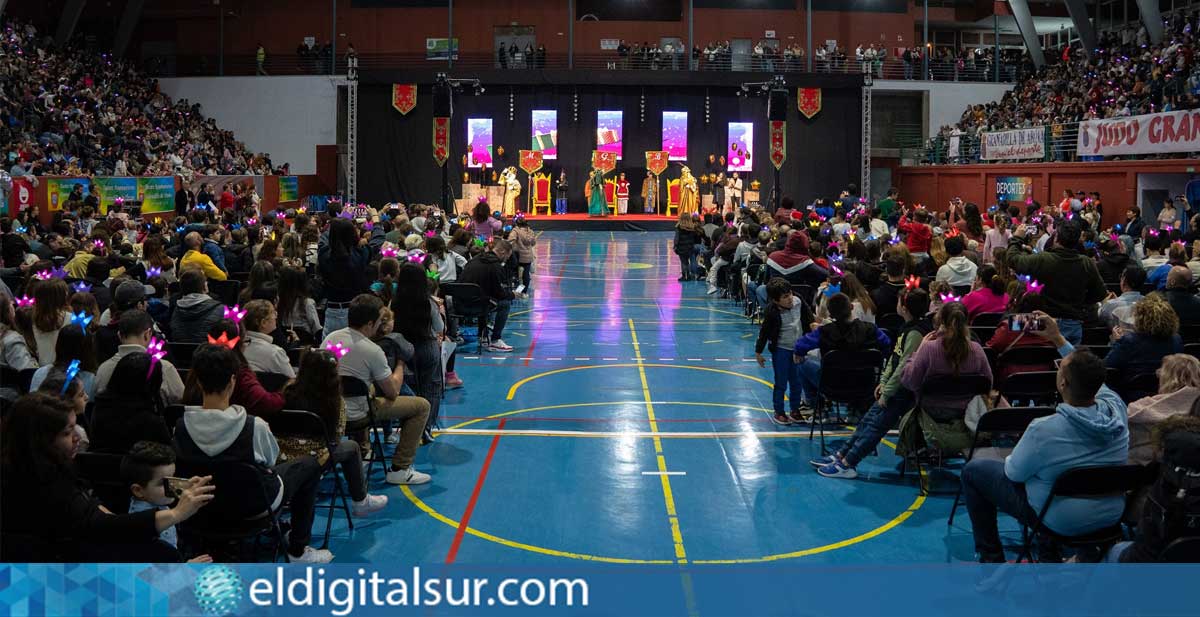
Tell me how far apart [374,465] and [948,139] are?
2878 centimetres

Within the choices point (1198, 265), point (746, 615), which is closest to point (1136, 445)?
point (746, 615)

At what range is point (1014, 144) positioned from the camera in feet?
90.1

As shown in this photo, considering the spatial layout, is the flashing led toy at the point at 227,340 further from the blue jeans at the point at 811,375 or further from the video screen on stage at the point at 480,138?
the video screen on stage at the point at 480,138

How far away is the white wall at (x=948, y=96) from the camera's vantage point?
125 ft

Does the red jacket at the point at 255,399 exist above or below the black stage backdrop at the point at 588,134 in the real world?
below

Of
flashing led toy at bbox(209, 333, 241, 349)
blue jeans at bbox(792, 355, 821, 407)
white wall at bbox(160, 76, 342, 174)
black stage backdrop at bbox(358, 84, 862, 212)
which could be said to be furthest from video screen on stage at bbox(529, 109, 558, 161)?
flashing led toy at bbox(209, 333, 241, 349)

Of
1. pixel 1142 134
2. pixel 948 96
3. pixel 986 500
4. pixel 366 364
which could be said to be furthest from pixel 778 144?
pixel 986 500

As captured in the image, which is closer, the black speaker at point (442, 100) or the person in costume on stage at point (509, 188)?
the black speaker at point (442, 100)

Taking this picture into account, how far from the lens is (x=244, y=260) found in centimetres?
1209

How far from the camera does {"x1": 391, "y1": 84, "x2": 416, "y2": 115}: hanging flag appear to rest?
35500mm

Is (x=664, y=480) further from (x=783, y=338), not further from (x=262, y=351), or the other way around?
(x=262, y=351)

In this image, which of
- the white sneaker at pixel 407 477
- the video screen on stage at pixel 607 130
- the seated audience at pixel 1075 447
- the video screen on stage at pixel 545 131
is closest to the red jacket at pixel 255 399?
the white sneaker at pixel 407 477

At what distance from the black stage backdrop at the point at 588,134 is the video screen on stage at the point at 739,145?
0.67 feet

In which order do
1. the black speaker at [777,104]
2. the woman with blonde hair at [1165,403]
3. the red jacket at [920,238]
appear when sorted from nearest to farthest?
the woman with blonde hair at [1165,403] → the red jacket at [920,238] → the black speaker at [777,104]
